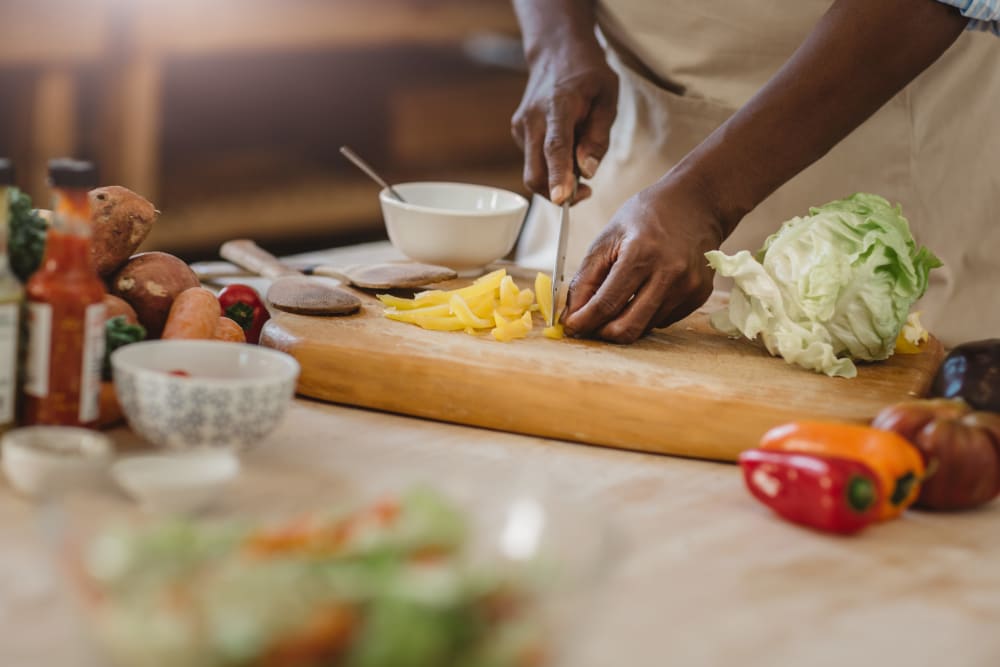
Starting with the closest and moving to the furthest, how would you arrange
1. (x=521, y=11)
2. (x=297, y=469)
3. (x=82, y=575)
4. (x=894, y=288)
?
(x=82, y=575) < (x=297, y=469) < (x=894, y=288) < (x=521, y=11)

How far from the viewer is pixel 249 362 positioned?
1582 mm

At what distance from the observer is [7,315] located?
4.61 feet

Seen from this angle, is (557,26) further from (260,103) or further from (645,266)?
(260,103)

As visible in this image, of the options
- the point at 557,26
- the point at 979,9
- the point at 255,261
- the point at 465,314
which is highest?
the point at 979,9

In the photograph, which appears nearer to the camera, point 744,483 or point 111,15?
point 744,483

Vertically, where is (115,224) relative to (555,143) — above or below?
below

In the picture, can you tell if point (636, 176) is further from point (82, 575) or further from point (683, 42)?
point (82, 575)

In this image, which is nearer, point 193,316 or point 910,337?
point 193,316

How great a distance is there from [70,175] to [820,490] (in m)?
0.97

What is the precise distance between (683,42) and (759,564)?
4.93 ft

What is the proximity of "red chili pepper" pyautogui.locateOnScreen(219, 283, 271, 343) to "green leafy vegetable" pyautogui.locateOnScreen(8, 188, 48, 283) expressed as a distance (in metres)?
0.58

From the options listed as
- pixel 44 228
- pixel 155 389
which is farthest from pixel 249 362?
pixel 44 228

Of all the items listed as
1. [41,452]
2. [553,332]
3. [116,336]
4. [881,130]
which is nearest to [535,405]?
[553,332]

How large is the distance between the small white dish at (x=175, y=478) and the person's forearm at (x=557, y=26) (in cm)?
160
